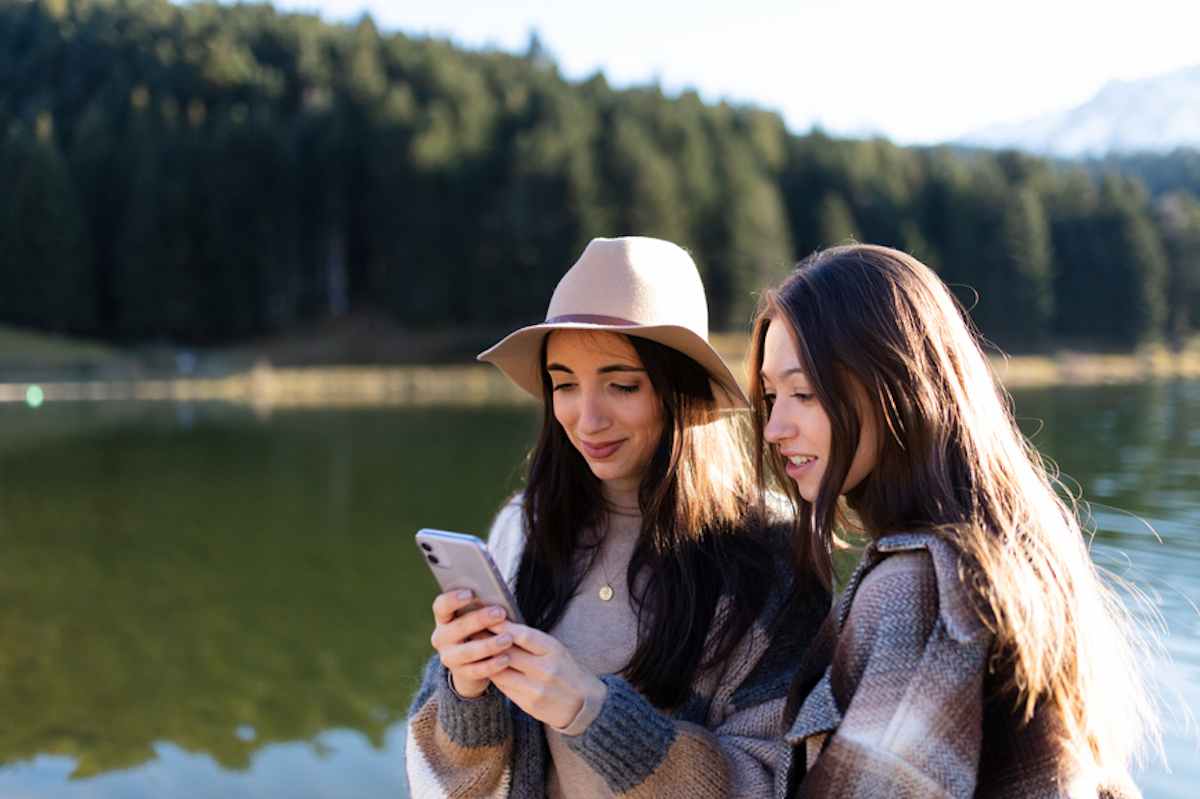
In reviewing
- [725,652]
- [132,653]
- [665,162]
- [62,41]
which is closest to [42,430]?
[132,653]

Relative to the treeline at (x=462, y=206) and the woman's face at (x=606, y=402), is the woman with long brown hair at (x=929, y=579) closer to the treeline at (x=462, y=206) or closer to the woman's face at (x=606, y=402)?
the woman's face at (x=606, y=402)

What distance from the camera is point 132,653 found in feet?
25.3

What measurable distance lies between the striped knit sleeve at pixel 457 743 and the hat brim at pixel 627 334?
608 mm

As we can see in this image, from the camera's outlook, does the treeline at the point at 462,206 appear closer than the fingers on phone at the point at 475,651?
No

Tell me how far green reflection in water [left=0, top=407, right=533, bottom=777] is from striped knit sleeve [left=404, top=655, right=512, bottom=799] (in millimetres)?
1041

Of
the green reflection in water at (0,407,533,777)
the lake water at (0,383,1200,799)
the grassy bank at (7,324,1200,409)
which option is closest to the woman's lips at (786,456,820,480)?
the green reflection in water at (0,407,533,777)

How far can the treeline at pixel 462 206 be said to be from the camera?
4456 centimetres

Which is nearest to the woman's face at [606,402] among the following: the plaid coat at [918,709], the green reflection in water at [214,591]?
the plaid coat at [918,709]

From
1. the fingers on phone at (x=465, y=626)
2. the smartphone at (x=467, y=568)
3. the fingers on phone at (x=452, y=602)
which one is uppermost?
the smartphone at (x=467, y=568)

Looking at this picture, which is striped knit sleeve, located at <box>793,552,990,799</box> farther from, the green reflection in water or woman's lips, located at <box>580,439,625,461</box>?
the green reflection in water

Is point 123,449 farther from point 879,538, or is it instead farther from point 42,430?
point 879,538

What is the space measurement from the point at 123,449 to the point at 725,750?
19.5 meters

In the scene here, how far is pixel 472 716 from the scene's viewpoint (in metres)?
1.82

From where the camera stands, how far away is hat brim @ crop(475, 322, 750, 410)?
1.97 metres
